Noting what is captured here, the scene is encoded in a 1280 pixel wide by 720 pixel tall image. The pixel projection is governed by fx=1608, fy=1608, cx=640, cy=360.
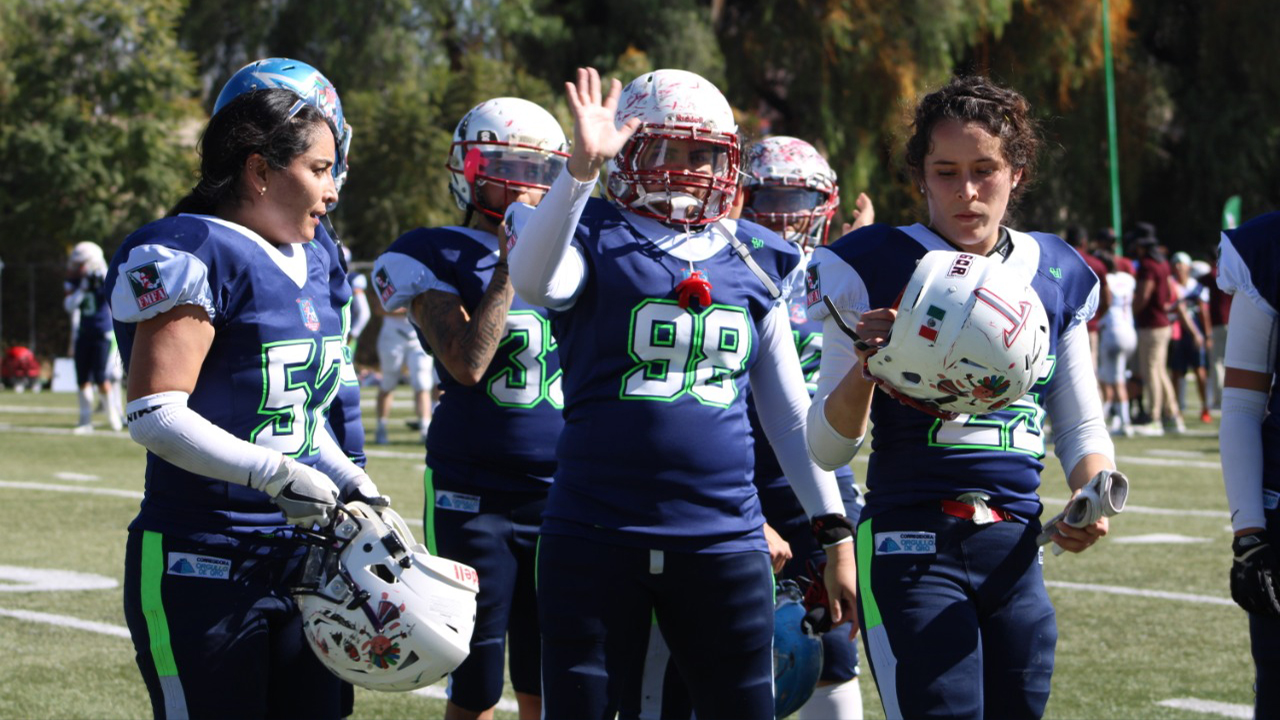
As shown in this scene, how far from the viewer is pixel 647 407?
3.46 m

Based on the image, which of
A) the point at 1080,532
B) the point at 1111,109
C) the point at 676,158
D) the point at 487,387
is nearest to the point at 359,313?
the point at 487,387

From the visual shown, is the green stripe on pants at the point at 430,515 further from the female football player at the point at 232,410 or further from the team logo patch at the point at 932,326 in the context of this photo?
the team logo patch at the point at 932,326

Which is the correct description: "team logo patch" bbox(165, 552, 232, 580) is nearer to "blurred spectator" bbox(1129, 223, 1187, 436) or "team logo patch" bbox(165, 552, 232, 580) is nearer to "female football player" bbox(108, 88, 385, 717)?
"female football player" bbox(108, 88, 385, 717)

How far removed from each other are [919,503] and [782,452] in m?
0.49

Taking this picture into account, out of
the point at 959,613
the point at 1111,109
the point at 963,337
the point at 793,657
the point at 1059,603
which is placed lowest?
the point at 1059,603

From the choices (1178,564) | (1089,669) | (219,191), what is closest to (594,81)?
(219,191)

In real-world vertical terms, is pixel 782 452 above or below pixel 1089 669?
above

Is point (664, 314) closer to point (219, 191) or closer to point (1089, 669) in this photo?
point (219, 191)

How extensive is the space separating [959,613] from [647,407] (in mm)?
785

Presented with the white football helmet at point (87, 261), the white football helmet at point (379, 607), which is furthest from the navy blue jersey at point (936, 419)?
the white football helmet at point (87, 261)

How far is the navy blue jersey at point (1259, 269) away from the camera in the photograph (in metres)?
3.54

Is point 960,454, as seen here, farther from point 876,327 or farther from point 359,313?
point 359,313

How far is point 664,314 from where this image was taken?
3486 millimetres

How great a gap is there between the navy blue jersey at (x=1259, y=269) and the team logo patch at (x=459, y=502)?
80.0 inches
